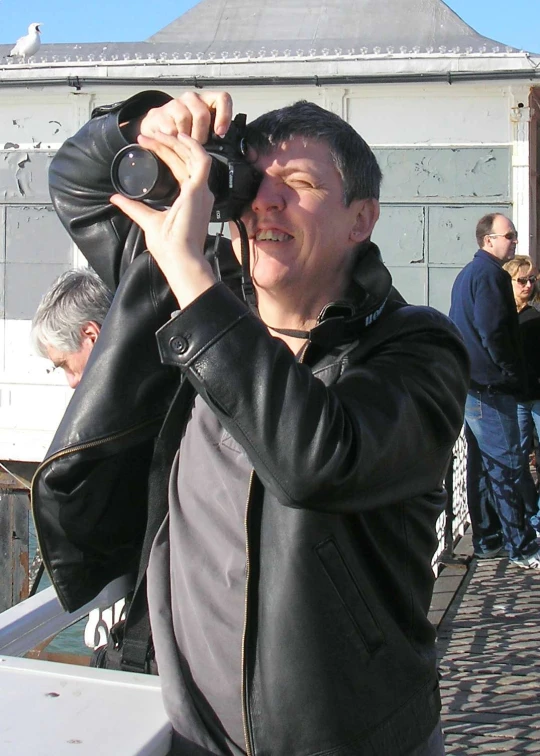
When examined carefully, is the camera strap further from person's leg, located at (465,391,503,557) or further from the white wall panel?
the white wall panel

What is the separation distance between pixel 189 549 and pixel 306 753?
1.16 ft

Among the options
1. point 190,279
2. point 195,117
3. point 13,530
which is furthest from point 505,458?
point 13,530

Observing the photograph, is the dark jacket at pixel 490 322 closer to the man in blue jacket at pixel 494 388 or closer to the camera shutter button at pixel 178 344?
the man in blue jacket at pixel 494 388

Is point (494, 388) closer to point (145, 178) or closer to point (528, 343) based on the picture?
point (528, 343)

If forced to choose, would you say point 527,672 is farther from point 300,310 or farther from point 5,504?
point 5,504

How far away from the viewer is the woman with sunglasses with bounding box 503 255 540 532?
5.64 m

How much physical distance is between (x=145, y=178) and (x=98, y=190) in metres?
0.43

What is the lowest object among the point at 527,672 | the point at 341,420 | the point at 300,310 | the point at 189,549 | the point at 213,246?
the point at 527,672

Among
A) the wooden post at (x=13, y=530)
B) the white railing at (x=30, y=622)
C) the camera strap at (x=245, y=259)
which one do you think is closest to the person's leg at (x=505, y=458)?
the white railing at (x=30, y=622)

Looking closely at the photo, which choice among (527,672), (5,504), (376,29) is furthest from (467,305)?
(5,504)

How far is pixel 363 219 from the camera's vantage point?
60.6 inches

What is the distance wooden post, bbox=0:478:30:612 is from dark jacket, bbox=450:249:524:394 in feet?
17.7

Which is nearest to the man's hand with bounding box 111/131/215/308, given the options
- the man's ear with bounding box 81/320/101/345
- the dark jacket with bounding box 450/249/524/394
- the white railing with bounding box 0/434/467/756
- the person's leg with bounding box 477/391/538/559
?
the white railing with bounding box 0/434/467/756

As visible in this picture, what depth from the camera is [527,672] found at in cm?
401
